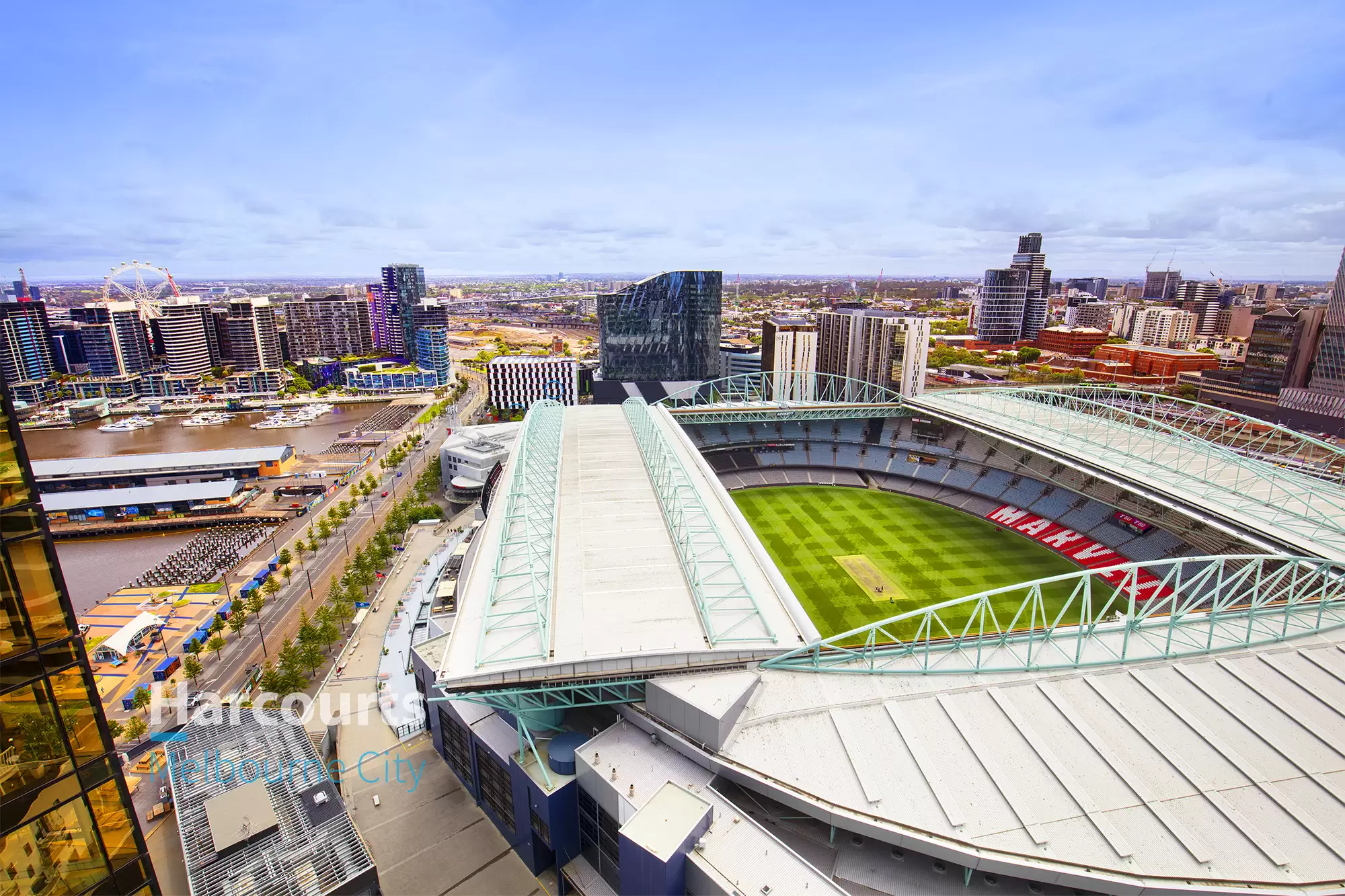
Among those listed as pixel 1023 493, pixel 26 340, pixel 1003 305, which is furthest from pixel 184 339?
pixel 1003 305

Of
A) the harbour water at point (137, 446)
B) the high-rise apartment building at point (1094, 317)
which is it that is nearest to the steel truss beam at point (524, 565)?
the harbour water at point (137, 446)

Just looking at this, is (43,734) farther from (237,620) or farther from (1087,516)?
(1087,516)

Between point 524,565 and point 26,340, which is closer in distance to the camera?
point 524,565

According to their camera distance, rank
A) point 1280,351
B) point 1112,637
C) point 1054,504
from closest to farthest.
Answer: point 1112,637 < point 1054,504 < point 1280,351

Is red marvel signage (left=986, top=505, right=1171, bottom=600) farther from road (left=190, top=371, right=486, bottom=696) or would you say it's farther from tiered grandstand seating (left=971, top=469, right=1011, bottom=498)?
road (left=190, top=371, right=486, bottom=696)

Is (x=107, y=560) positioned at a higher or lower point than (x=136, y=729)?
lower

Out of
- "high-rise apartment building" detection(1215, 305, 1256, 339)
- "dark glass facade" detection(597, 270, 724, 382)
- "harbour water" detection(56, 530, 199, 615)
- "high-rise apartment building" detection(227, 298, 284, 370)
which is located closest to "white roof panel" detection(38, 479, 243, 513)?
"harbour water" detection(56, 530, 199, 615)
